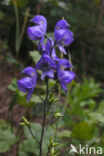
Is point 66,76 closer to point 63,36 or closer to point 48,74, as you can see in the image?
point 48,74

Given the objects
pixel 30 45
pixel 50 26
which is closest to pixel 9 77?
pixel 30 45

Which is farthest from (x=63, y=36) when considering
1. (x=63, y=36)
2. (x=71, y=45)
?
(x=71, y=45)

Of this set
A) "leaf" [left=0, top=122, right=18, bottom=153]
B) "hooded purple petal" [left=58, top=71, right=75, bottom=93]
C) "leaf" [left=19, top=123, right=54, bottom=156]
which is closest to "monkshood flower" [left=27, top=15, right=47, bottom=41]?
"hooded purple petal" [left=58, top=71, right=75, bottom=93]

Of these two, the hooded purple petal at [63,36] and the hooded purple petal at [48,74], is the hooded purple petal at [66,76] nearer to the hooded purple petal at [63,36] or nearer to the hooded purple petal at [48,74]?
the hooded purple petal at [48,74]

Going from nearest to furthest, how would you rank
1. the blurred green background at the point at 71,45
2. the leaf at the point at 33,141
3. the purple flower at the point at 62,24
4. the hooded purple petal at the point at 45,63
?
the hooded purple petal at the point at 45,63
the purple flower at the point at 62,24
the leaf at the point at 33,141
the blurred green background at the point at 71,45

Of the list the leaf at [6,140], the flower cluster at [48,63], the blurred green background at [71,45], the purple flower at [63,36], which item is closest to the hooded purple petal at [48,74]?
the flower cluster at [48,63]

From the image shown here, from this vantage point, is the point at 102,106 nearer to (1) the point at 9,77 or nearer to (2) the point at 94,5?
(1) the point at 9,77

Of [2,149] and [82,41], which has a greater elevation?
[82,41]

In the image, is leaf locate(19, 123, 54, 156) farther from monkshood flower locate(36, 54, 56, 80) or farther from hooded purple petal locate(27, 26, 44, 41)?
hooded purple petal locate(27, 26, 44, 41)
